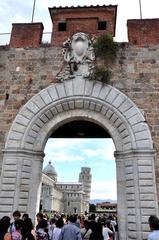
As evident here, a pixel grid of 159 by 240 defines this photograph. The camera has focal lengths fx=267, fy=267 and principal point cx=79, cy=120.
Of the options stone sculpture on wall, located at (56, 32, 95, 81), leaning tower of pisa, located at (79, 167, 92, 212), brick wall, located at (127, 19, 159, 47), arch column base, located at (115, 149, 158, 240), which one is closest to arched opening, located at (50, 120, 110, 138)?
stone sculpture on wall, located at (56, 32, 95, 81)

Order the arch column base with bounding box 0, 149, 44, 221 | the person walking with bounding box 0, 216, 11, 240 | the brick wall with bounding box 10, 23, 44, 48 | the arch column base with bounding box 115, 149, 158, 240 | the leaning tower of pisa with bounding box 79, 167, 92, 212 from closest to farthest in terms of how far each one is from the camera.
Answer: the person walking with bounding box 0, 216, 11, 240 → the arch column base with bounding box 115, 149, 158, 240 → the arch column base with bounding box 0, 149, 44, 221 → the brick wall with bounding box 10, 23, 44, 48 → the leaning tower of pisa with bounding box 79, 167, 92, 212

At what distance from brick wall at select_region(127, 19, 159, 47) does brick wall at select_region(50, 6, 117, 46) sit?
808mm

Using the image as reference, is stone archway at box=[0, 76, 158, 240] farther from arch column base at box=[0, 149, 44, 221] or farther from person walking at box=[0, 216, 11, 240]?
person walking at box=[0, 216, 11, 240]

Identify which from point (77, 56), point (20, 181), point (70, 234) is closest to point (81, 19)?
point (77, 56)

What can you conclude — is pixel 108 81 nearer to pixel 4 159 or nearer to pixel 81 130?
pixel 81 130

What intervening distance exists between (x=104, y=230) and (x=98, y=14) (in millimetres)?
8048

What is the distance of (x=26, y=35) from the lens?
10.1 meters

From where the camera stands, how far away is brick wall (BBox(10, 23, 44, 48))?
33.0ft

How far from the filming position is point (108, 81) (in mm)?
9156

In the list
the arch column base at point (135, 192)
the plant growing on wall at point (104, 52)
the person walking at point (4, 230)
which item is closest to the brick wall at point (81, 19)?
the plant growing on wall at point (104, 52)

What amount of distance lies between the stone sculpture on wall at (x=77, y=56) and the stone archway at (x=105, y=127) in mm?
300

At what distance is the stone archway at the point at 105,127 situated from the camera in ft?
25.4

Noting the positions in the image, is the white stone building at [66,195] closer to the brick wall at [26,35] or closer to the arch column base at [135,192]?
the brick wall at [26,35]

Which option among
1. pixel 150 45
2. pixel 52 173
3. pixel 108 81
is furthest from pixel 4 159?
pixel 52 173
